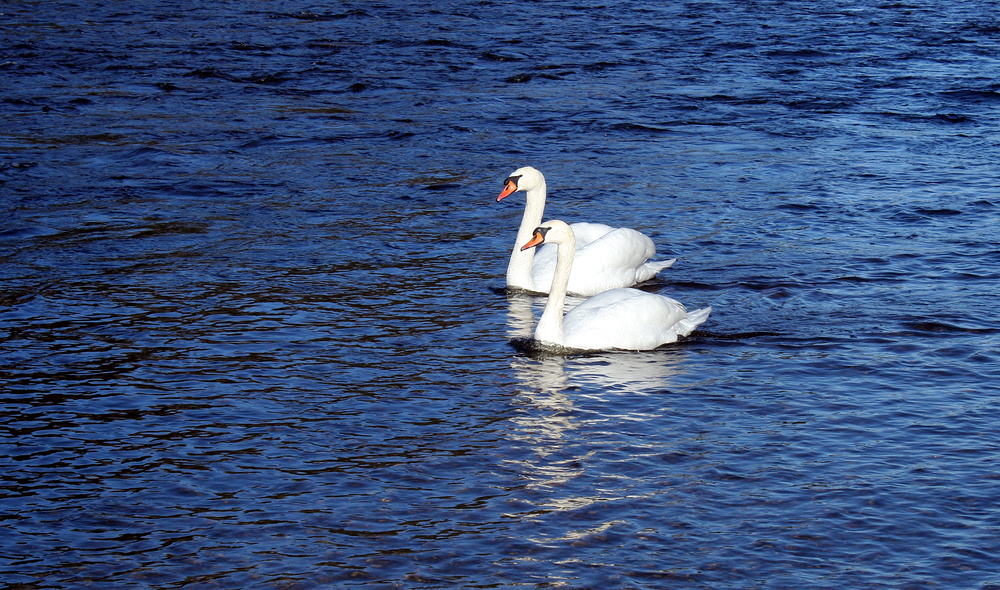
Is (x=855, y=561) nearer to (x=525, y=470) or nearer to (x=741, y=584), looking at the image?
(x=741, y=584)

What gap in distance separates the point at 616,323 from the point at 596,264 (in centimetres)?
179

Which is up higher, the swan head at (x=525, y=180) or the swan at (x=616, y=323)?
the swan head at (x=525, y=180)

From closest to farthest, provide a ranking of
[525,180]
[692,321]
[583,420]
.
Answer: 1. [583,420]
2. [692,321]
3. [525,180]

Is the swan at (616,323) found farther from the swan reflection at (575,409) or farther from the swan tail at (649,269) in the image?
the swan tail at (649,269)

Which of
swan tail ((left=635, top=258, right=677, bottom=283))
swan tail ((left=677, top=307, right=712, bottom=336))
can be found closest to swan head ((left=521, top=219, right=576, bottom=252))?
swan tail ((left=677, top=307, right=712, bottom=336))

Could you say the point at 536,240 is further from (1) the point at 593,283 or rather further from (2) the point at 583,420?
(2) the point at 583,420

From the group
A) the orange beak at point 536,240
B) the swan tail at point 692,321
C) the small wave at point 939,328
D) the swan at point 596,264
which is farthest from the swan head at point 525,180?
the small wave at point 939,328

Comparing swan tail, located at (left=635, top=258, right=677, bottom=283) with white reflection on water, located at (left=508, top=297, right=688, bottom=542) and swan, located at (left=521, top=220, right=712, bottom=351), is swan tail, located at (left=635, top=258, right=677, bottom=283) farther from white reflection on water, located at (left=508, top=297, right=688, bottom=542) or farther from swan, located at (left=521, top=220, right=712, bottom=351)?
white reflection on water, located at (left=508, top=297, right=688, bottom=542)

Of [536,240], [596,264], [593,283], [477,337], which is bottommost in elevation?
[477,337]

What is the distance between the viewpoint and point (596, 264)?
11.5m

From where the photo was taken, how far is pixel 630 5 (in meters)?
30.9

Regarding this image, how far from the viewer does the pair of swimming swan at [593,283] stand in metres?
9.86

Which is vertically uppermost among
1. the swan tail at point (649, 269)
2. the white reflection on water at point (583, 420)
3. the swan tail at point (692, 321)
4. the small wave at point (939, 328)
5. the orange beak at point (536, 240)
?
the orange beak at point (536, 240)

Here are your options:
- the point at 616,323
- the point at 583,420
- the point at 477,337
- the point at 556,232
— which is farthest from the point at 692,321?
the point at 583,420
